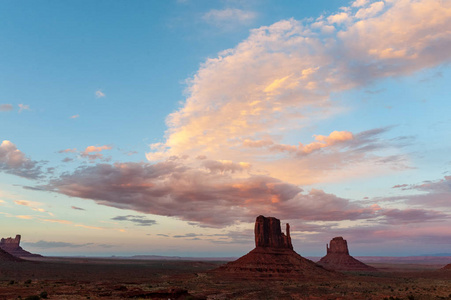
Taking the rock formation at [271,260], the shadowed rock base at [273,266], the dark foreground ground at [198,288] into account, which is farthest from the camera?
the rock formation at [271,260]

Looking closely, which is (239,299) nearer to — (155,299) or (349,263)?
(155,299)

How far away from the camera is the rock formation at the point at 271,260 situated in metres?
105

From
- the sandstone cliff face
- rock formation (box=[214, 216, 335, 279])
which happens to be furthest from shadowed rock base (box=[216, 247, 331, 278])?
the sandstone cliff face

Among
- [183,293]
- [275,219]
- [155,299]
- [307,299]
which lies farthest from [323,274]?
[155,299]

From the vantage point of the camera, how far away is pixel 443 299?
46.5m

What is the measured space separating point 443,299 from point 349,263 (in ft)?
528

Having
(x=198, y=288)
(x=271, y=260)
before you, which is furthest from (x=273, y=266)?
(x=198, y=288)

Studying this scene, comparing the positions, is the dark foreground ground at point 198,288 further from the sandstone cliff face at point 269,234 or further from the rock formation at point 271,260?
the sandstone cliff face at point 269,234

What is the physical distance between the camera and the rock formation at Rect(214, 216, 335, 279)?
10519 centimetres

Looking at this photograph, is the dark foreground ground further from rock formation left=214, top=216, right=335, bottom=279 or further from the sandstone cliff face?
the sandstone cliff face

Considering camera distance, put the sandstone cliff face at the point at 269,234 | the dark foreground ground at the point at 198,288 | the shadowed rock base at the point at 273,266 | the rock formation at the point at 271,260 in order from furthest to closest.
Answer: the sandstone cliff face at the point at 269,234 < the rock formation at the point at 271,260 < the shadowed rock base at the point at 273,266 < the dark foreground ground at the point at 198,288

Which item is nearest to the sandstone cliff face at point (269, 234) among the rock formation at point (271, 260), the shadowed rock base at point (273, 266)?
the rock formation at point (271, 260)

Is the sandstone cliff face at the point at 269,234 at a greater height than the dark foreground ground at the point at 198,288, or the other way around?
the sandstone cliff face at the point at 269,234

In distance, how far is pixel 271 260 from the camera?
11462cm
